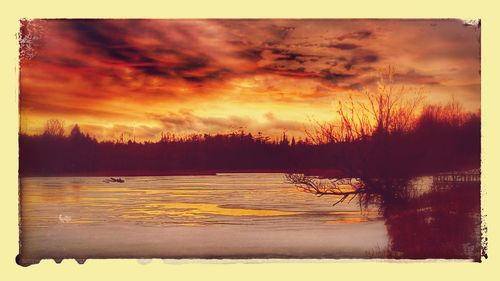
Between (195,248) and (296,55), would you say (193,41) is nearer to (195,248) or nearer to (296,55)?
(296,55)

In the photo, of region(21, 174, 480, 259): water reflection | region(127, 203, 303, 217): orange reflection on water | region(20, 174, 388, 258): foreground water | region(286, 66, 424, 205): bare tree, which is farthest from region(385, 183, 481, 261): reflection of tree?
region(127, 203, 303, 217): orange reflection on water

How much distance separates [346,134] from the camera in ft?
40.1

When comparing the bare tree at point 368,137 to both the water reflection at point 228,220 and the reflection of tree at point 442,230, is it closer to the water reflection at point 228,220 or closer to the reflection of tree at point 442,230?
the water reflection at point 228,220

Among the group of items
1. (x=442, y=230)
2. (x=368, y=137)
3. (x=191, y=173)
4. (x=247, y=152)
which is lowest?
(x=442, y=230)

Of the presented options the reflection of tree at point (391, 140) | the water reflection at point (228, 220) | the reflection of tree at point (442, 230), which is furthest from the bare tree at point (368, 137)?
the reflection of tree at point (442, 230)

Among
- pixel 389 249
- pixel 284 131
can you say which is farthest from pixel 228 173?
pixel 389 249

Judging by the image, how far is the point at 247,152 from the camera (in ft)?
40.0

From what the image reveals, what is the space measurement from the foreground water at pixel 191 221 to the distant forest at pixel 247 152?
10 centimetres

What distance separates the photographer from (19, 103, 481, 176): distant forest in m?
12.2

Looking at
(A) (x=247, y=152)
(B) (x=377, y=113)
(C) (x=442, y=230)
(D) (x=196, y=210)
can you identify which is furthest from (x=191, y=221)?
(C) (x=442, y=230)

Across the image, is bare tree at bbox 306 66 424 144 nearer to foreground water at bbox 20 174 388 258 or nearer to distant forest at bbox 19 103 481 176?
distant forest at bbox 19 103 481 176

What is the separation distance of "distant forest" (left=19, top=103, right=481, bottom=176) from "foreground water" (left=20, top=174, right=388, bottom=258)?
0.10 meters

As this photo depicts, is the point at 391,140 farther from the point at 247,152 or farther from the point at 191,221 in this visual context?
the point at 191,221

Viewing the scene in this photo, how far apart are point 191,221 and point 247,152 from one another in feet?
2.14
